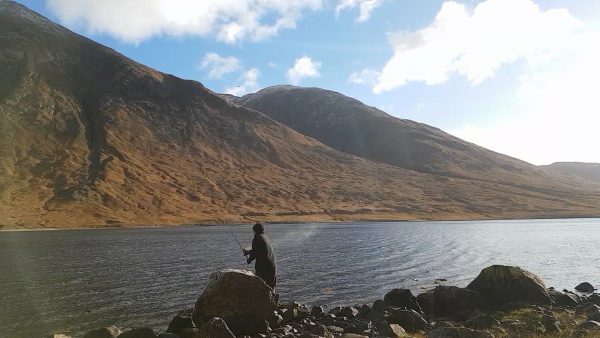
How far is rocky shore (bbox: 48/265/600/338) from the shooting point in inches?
696

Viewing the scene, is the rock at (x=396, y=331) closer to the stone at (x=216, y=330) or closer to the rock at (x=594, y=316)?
the stone at (x=216, y=330)

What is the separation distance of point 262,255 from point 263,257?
11 cm

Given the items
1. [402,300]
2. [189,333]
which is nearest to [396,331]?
[402,300]

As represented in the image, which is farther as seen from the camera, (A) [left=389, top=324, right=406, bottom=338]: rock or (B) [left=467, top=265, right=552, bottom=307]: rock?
(B) [left=467, top=265, right=552, bottom=307]: rock

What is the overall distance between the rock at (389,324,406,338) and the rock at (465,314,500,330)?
9.40ft

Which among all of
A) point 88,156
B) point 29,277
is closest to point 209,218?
point 88,156

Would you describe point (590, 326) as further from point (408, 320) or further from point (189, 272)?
point (189, 272)

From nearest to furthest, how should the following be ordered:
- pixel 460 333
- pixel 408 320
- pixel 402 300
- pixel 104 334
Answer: pixel 460 333 → pixel 104 334 → pixel 408 320 → pixel 402 300

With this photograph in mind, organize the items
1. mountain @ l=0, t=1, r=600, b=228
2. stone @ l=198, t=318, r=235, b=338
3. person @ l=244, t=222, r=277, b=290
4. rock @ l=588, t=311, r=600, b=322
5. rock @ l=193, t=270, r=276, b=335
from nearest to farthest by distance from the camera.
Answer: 1. stone @ l=198, t=318, r=235, b=338
2. rock @ l=193, t=270, r=276, b=335
3. person @ l=244, t=222, r=277, b=290
4. rock @ l=588, t=311, r=600, b=322
5. mountain @ l=0, t=1, r=600, b=228

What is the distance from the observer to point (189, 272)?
4072cm

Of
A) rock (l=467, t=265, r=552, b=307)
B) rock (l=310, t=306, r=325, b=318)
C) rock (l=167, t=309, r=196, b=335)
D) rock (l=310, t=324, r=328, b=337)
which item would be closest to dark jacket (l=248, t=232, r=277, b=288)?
rock (l=310, t=324, r=328, b=337)

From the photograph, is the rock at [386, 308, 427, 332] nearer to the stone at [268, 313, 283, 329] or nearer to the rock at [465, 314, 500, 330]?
the rock at [465, 314, 500, 330]

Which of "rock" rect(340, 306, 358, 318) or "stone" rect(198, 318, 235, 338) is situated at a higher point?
"stone" rect(198, 318, 235, 338)

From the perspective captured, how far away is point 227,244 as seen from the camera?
224ft
